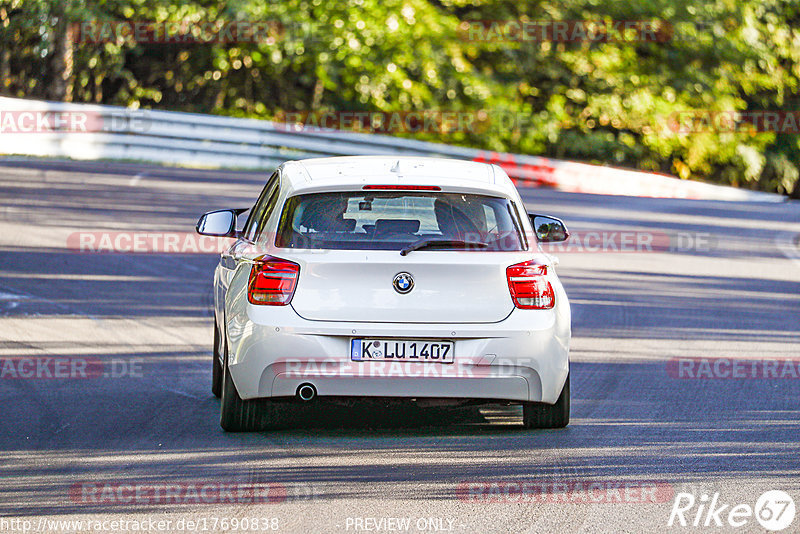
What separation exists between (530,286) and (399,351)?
80 cm

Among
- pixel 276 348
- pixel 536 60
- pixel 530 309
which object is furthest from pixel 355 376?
pixel 536 60

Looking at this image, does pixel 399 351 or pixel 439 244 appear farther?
pixel 439 244

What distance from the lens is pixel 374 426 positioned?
775 centimetres

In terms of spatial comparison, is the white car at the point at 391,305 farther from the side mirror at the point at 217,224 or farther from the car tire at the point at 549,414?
the side mirror at the point at 217,224

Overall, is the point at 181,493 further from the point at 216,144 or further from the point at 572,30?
the point at 572,30

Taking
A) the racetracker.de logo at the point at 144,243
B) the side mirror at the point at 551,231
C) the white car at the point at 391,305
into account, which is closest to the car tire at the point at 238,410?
the white car at the point at 391,305

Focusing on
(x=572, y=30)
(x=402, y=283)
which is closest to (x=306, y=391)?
(x=402, y=283)

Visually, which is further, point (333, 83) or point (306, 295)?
point (333, 83)

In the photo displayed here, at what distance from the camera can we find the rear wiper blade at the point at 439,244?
23.4 feet

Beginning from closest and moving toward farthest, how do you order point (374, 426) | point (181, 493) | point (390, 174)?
point (181, 493), point (390, 174), point (374, 426)

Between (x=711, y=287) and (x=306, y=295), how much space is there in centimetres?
813

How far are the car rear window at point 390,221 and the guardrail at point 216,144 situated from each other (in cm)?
1527

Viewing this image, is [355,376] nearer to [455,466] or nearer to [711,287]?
[455,466]

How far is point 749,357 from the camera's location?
10.4 m
